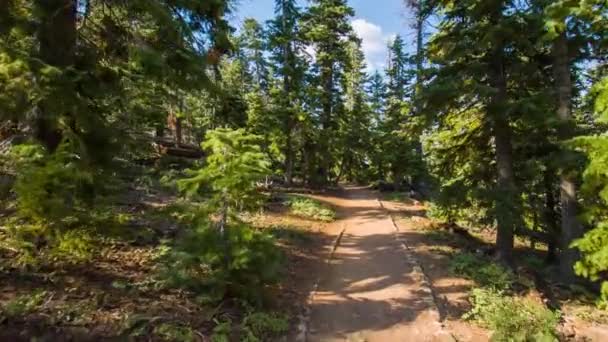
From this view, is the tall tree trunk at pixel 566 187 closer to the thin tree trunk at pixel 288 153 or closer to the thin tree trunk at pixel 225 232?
the thin tree trunk at pixel 225 232

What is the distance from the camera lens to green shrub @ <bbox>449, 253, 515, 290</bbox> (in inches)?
328

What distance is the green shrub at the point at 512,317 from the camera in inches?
247

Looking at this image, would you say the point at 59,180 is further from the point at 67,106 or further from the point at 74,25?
the point at 74,25

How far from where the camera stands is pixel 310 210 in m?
16.0

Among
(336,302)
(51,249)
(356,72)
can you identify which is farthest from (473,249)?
(356,72)

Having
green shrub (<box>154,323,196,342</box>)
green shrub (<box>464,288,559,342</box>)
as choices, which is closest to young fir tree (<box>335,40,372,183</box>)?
green shrub (<box>464,288,559,342</box>)

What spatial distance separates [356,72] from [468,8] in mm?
36888

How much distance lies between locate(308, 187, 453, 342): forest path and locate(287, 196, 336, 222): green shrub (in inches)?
127

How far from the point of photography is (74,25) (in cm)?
697

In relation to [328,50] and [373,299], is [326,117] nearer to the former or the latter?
[328,50]

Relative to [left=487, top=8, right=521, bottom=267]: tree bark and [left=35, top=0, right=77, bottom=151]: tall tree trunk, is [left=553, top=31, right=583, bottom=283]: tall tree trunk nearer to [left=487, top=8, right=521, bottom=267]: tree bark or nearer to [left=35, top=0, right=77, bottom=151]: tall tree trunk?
[left=487, top=8, right=521, bottom=267]: tree bark

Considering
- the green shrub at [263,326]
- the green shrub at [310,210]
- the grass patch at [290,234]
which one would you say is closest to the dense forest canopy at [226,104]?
the green shrub at [263,326]

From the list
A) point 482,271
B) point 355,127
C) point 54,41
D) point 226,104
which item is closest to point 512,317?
point 482,271

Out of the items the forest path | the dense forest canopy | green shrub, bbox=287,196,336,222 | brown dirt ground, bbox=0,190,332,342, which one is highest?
the dense forest canopy
